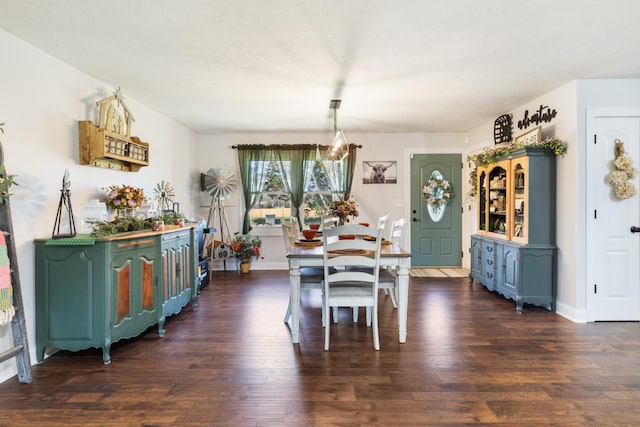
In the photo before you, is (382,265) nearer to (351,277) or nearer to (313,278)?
(351,277)

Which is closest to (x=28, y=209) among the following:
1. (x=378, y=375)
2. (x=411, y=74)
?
(x=378, y=375)

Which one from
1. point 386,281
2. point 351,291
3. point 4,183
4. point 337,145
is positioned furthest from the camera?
point 337,145

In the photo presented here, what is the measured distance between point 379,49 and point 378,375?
2473mm

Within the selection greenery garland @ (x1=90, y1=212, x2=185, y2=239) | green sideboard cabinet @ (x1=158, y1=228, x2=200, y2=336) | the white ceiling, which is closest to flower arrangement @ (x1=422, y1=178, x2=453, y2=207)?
the white ceiling

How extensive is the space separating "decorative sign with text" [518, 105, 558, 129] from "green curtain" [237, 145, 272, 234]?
386 cm

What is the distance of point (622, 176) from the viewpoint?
3406 millimetres

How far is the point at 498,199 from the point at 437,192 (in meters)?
1.67

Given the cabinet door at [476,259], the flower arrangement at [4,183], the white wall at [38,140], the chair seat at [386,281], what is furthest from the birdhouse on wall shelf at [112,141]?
the cabinet door at [476,259]

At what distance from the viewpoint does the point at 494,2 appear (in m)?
2.13

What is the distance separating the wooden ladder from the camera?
90.7 inches

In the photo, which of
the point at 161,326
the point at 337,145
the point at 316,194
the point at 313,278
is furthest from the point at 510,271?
the point at 161,326

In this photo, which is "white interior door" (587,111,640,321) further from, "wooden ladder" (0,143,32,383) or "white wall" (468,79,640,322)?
"wooden ladder" (0,143,32,383)

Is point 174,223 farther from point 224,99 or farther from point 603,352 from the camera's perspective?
point 603,352

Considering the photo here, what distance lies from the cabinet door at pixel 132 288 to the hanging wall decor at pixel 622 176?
14.8ft
